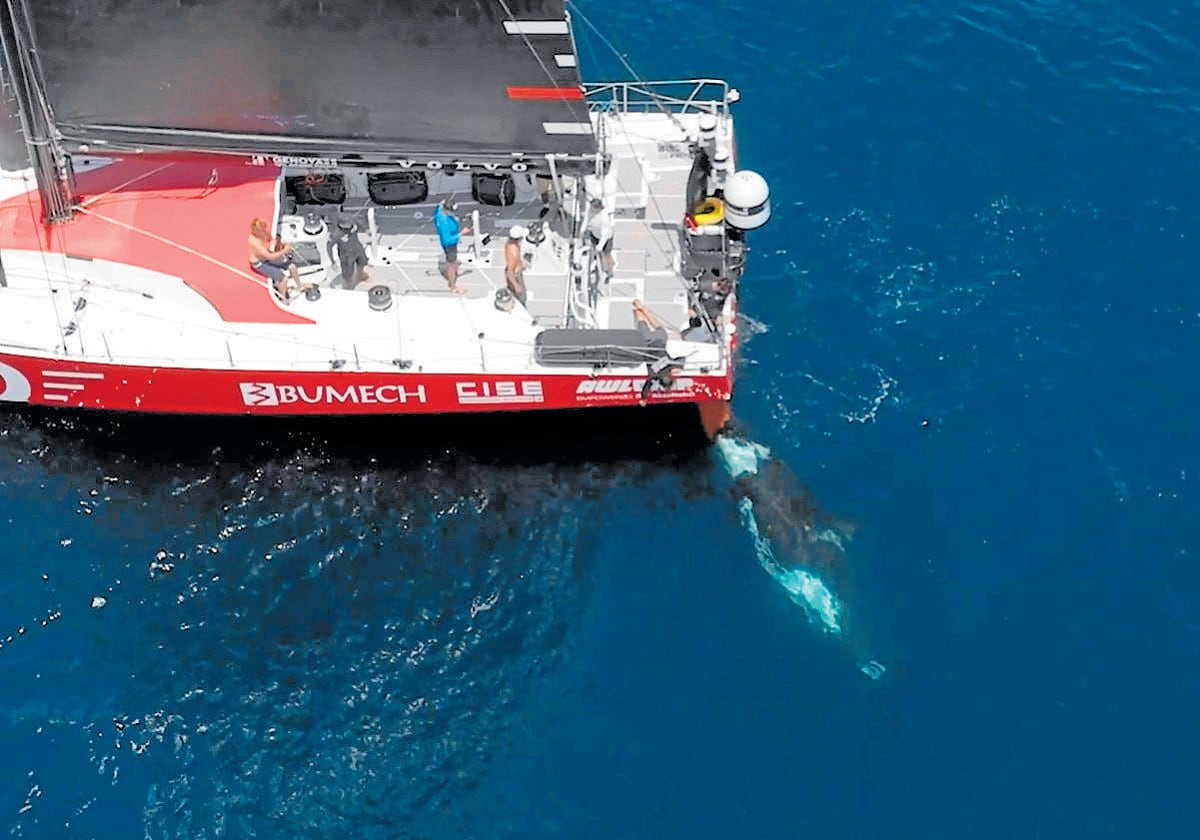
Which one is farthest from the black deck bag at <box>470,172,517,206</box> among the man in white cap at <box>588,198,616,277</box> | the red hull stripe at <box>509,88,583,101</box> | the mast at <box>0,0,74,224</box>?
the mast at <box>0,0,74,224</box>

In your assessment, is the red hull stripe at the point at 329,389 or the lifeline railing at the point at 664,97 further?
the lifeline railing at the point at 664,97

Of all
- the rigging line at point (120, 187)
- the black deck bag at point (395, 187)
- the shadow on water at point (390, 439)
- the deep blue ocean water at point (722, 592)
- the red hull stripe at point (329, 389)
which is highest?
the rigging line at point (120, 187)

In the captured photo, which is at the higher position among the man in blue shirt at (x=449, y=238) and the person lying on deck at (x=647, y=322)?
the man in blue shirt at (x=449, y=238)

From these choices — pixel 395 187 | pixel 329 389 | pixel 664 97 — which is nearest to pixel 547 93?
pixel 664 97

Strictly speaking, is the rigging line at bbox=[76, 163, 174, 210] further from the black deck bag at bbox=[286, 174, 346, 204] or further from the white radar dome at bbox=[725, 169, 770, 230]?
the white radar dome at bbox=[725, 169, 770, 230]

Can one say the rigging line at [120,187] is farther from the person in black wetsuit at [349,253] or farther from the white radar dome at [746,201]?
the white radar dome at [746,201]

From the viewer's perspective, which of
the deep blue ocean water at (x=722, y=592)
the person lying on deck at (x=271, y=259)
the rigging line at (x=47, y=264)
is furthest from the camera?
the person lying on deck at (x=271, y=259)

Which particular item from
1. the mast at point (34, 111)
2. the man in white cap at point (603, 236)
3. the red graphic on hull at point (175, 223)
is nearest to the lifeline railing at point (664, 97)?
the man in white cap at point (603, 236)
